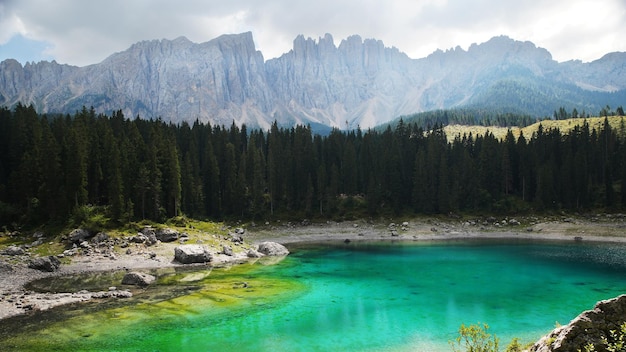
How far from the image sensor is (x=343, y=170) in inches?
5138

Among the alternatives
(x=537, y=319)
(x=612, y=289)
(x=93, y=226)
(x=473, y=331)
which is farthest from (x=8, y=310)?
(x=612, y=289)

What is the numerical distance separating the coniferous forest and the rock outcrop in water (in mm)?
78527

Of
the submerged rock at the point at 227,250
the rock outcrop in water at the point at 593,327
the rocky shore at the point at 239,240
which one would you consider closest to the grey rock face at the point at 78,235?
the rocky shore at the point at 239,240

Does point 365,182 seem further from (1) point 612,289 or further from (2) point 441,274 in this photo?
(1) point 612,289

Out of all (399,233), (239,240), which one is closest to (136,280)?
(239,240)

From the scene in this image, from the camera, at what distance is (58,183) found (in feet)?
240

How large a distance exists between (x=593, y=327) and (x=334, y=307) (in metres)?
28.2

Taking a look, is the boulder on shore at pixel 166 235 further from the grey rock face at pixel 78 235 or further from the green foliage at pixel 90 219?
the grey rock face at pixel 78 235

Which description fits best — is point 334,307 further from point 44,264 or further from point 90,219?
point 90,219

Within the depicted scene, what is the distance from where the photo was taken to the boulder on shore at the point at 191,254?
2334 inches

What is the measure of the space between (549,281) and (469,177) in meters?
75.4

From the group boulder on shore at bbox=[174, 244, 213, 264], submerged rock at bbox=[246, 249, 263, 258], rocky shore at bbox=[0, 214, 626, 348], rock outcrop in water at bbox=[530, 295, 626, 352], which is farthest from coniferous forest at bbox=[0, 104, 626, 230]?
rock outcrop in water at bbox=[530, 295, 626, 352]

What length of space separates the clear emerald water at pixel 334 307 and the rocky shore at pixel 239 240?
4958 mm

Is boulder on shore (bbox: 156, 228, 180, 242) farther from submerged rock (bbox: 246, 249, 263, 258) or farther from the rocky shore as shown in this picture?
submerged rock (bbox: 246, 249, 263, 258)
